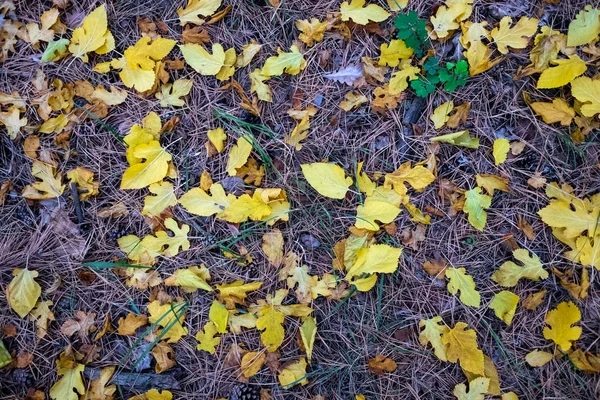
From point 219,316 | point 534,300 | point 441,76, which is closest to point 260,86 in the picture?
point 441,76

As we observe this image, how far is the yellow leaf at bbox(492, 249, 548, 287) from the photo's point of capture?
2018 millimetres

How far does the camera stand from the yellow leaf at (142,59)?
7.05 ft

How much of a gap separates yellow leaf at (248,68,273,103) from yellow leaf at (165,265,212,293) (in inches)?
35.2

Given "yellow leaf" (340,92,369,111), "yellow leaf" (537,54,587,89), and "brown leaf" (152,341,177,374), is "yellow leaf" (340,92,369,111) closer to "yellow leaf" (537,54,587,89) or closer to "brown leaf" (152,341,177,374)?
"yellow leaf" (537,54,587,89)

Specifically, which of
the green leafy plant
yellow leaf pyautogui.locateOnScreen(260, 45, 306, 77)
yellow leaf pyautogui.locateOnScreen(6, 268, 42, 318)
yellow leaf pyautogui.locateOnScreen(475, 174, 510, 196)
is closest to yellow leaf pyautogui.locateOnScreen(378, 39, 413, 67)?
the green leafy plant

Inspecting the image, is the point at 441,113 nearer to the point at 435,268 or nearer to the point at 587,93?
the point at 587,93

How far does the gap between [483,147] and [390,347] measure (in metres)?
1.07

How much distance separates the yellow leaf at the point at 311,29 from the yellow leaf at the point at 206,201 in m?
0.85

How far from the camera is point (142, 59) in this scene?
216 cm

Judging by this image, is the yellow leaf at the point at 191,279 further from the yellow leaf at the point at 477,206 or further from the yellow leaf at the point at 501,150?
the yellow leaf at the point at 501,150

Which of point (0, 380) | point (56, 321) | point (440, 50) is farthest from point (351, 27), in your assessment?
point (0, 380)

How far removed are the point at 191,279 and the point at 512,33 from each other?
194 cm

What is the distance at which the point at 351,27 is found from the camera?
7.10 ft

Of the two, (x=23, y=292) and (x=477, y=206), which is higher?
(x=477, y=206)
